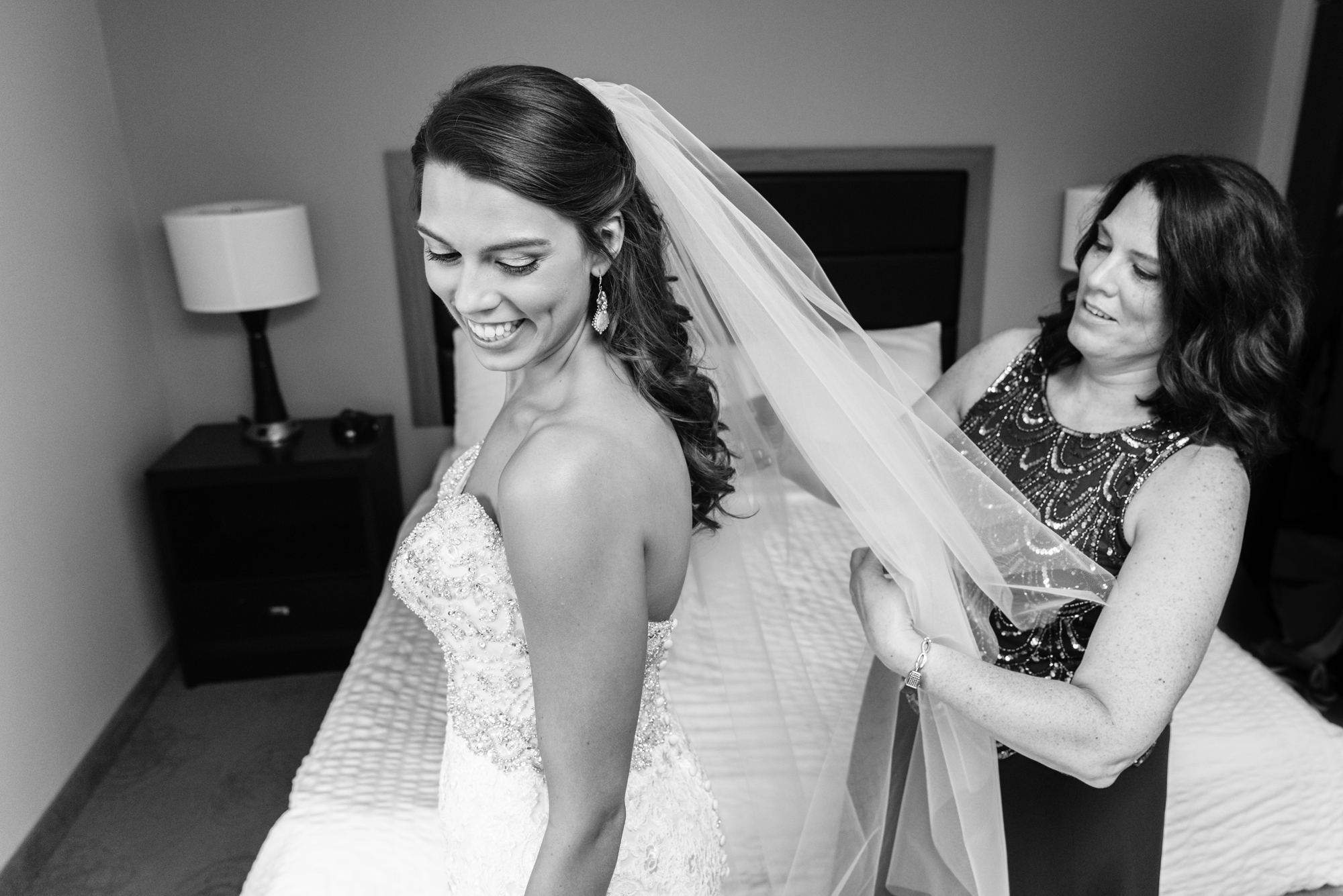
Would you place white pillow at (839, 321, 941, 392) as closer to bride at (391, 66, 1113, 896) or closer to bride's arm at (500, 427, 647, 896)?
bride at (391, 66, 1113, 896)

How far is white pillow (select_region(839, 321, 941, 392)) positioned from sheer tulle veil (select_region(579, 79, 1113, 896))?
178 centimetres

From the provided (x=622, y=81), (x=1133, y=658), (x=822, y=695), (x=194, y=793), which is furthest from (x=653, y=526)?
(x=622, y=81)

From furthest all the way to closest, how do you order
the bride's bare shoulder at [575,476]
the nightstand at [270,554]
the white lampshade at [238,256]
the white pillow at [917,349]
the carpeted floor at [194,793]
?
the white pillow at [917,349] < the nightstand at [270,554] < the white lampshade at [238,256] < the carpeted floor at [194,793] < the bride's bare shoulder at [575,476]

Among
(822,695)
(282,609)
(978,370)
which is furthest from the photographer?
(282,609)

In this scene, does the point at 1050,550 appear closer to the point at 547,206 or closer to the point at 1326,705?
the point at 547,206

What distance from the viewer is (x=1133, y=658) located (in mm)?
1085

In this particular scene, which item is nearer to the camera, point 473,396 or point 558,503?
point 558,503

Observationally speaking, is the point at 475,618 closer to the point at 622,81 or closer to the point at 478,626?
the point at 478,626

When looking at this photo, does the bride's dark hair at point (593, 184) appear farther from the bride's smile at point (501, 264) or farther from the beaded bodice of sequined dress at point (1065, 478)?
the beaded bodice of sequined dress at point (1065, 478)

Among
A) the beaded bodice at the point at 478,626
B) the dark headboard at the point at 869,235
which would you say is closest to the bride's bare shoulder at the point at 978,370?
the beaded bodice at the point at 478,626

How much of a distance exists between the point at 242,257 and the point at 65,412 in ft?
1.98

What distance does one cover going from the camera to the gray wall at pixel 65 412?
7.40 feet

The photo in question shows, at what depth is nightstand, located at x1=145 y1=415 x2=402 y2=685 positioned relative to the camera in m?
2.81

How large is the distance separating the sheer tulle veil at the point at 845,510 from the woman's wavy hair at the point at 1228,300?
0.79ft
